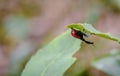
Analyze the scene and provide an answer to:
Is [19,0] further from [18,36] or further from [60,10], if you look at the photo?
[18,36]

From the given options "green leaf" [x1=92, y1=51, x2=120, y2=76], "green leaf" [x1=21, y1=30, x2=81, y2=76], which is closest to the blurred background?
"green leaf" [x1=92, y1=51, x2=120, y2=76]

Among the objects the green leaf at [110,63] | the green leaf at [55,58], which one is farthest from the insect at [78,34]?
the green leaf at [110,63]

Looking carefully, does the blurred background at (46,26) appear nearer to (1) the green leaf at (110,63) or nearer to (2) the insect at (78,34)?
(1) the green leaf at (110,63)

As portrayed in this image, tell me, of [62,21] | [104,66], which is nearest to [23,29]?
[62,21]

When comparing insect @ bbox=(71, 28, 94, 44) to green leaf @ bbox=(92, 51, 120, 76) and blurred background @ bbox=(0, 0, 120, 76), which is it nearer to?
green leaf @ bbox=(92, 51, 120, 76)

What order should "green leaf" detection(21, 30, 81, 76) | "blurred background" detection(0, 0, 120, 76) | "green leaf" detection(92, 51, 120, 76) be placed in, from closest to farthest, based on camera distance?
"green leaf" detection(21, 30, 81, 76) → "green leaf" detection(92, 51, 120, 76) → "blurred background" detection(0, 0, 120, 76)

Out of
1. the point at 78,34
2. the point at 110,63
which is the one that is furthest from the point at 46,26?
the point at 78,34

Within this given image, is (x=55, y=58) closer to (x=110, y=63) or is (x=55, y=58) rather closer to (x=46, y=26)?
(x=110, y=63)
